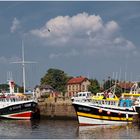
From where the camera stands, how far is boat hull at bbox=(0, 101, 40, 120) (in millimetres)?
68812

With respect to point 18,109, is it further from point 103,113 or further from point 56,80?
point 56,80

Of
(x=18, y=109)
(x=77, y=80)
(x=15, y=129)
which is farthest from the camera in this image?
(x=77, y=80)

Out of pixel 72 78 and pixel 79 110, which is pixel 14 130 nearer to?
pixel 79 110

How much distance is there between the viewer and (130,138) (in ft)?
146

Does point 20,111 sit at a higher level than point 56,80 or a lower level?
lower

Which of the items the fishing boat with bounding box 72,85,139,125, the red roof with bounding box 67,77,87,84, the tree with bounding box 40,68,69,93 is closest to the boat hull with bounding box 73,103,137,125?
the fishing boat with bounding box 72,85,139,125

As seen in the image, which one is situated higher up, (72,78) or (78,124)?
(72,78)

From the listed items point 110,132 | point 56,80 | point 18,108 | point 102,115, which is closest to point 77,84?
point 56,80

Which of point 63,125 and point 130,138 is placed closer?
point 130,138

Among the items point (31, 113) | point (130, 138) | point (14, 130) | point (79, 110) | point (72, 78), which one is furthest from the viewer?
point (72, 78)

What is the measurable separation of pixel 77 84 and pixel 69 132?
319ft

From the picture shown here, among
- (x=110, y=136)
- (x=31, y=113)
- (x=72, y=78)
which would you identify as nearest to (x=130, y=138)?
(x=110, y=136)

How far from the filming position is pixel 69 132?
50.2 metres

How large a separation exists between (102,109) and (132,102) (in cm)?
445
